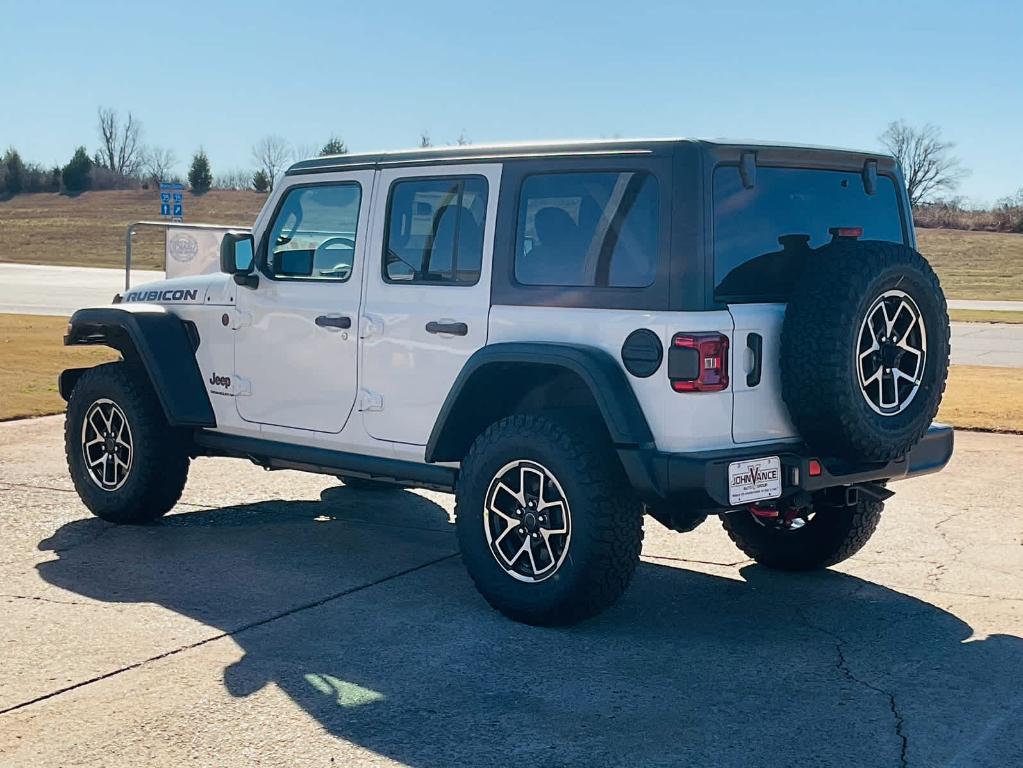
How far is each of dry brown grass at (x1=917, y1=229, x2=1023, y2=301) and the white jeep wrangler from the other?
1423 inches

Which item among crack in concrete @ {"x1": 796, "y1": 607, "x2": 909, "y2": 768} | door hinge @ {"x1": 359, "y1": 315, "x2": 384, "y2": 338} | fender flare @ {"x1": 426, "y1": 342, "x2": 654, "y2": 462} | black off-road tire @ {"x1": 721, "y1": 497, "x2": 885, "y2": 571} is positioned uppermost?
door hinge @ {"x1": 359, "y1": 315, "x2": 384, "y2": 338}

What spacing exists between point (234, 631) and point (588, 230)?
2162 mm

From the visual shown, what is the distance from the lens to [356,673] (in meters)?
4.79

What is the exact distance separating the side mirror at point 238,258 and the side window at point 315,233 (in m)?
0.10

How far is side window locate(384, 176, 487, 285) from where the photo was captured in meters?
5.83

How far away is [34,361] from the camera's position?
15.1 meters

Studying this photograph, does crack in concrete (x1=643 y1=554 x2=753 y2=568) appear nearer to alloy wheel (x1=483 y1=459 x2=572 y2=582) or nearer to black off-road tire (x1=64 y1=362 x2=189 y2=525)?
alloy wheel (x1=483 y1=459 x2=572 y2=582)

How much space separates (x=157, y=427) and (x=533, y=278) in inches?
104

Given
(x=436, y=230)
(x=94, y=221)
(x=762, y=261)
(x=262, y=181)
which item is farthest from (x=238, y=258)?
(x=262, y=181)

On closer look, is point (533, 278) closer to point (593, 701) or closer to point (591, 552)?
point (591, 552)

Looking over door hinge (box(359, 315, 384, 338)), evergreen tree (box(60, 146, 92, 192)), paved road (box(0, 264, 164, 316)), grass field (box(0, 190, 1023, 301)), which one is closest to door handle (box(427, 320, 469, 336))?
door hinge (box(359, 315, 384, 338))

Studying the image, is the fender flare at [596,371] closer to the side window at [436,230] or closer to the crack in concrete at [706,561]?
the side window at [436,230]

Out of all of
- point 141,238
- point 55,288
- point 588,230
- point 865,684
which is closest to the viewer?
point 865,684

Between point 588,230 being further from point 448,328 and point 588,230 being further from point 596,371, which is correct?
point 448,328
